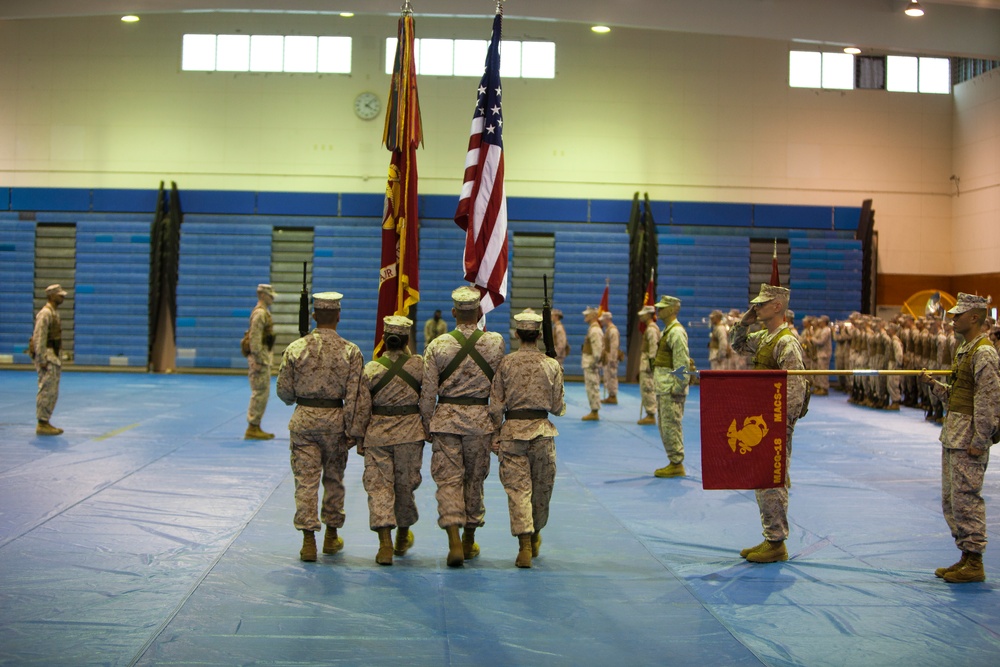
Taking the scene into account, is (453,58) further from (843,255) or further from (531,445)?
(531,445)

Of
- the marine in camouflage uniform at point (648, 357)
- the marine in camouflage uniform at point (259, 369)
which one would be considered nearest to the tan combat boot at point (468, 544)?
the marine in camouflage uniform at point (259, 369)

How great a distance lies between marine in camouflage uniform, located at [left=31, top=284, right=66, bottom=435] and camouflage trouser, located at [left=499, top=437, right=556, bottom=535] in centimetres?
805

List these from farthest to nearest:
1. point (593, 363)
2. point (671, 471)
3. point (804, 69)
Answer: point (804, 69), point (593, 363), point (671, 471)

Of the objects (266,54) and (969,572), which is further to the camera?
(266,54)

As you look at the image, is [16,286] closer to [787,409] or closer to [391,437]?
[391,437]

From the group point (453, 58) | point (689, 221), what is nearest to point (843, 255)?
point (689, 221)

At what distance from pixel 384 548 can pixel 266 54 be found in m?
19.6

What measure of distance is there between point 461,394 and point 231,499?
10.4 ft

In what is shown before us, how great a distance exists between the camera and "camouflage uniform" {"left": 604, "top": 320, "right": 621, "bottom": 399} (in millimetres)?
18109

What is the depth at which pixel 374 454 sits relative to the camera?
6805 millimetres

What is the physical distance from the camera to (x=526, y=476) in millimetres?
6887

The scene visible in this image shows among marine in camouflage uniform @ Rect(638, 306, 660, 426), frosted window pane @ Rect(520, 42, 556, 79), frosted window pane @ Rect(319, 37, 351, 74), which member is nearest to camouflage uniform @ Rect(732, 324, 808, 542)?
marine in camouflage uniform @ Rect(638, 306, 660, 426)

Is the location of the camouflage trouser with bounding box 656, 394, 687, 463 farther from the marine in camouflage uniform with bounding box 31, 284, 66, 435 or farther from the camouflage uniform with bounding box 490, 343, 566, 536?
the marine in camouflage uniform with bounding box 31, 284, 66, 435

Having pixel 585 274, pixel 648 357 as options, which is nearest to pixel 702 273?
pixel 585 274
